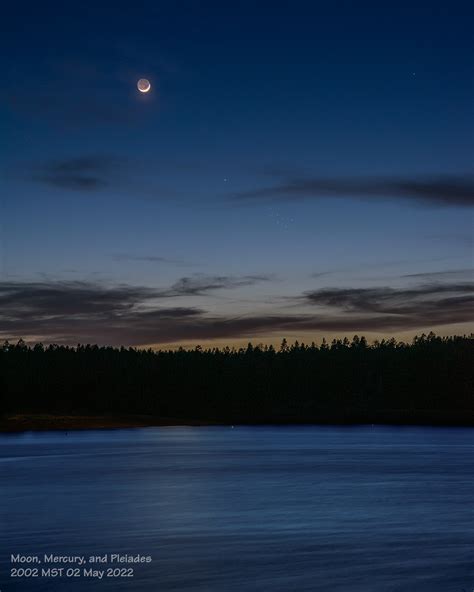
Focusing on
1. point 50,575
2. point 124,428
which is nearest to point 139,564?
point 50,575

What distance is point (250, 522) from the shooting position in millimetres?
37531

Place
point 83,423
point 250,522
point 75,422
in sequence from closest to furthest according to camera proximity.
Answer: point 250,522, point 75,422, point 83,423

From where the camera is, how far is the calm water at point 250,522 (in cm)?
2622

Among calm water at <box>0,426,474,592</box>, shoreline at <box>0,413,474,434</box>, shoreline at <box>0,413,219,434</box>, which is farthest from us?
shoreline at <box>0,413,474,434</box>

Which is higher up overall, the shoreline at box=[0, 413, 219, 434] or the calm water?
the calm water

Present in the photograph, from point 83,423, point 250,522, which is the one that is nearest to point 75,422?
point 83,423

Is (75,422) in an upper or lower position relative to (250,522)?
lower

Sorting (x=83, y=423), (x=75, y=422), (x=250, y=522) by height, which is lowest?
(x=83, y=423)

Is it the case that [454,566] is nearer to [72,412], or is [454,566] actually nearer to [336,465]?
[336,465]

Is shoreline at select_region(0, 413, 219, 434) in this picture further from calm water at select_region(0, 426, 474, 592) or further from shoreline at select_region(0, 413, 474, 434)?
calm water at select_region(0, 426, 474, 592)

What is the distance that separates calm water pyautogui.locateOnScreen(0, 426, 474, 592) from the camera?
26.2m

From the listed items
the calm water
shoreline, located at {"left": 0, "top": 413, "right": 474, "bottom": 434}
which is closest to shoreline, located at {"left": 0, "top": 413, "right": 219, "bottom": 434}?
shoreline, located at {"left": 0, "top": 413, "right": 474, "bottom": 434}

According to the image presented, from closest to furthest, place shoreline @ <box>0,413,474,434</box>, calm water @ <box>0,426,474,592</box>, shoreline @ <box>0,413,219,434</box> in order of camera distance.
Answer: calm water @ <box>0,426,474,592</box>, shoreline @ <box>0,413,219,434</box>, shoreline @ <box>0,413,474,434</box>

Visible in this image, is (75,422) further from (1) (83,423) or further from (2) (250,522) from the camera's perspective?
(2) (250,522)
